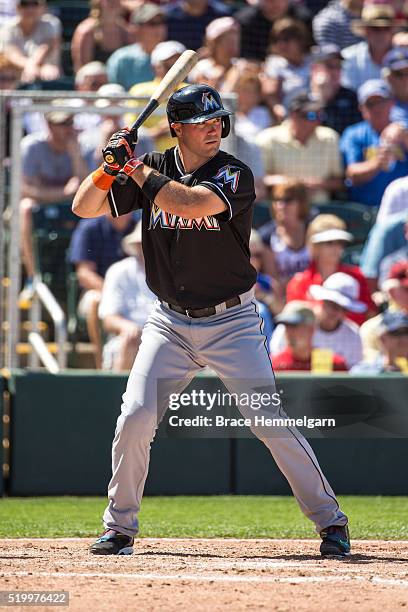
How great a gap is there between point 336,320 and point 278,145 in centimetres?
206

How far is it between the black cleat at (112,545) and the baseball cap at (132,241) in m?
3.45

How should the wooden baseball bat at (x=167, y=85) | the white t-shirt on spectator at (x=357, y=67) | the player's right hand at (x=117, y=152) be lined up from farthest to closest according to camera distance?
1. the white t-shirt on spectator at (x=357, y=67)
2. the wooden baseball bat at (x=167, y=85)
3. the player's right hand at (x=117, y=152)

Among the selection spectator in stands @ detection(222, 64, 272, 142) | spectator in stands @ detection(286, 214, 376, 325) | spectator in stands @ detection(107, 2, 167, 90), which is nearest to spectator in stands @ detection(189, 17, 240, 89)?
spectator in stands @ detection(222, 64, 272, 142)

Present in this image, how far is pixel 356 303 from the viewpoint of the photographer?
843 centimetres

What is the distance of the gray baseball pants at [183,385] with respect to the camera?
490 centimetres

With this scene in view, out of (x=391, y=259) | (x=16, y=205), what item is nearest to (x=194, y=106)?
(x=16, y=205)

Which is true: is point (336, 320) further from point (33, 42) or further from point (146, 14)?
point (33, 42)

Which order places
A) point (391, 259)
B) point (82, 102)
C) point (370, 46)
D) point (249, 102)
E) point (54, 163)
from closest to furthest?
point (54, 163), point (391, 259), point (82, 102), point (249, 102), point (370, 46)

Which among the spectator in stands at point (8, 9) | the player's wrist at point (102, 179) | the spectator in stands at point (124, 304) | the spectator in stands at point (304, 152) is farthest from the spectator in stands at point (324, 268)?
the spectator in stands at point (8, 9)

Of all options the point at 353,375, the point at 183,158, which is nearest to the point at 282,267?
the point at 353,375

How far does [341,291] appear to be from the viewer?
27.8 feet

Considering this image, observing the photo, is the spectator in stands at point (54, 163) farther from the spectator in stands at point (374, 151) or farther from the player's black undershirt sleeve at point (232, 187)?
the player's black undershirt sleeve at point (232, 187)

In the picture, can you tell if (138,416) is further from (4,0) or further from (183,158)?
(4,0)

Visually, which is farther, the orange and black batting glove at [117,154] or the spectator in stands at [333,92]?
the spectator in stands at [333,92]
